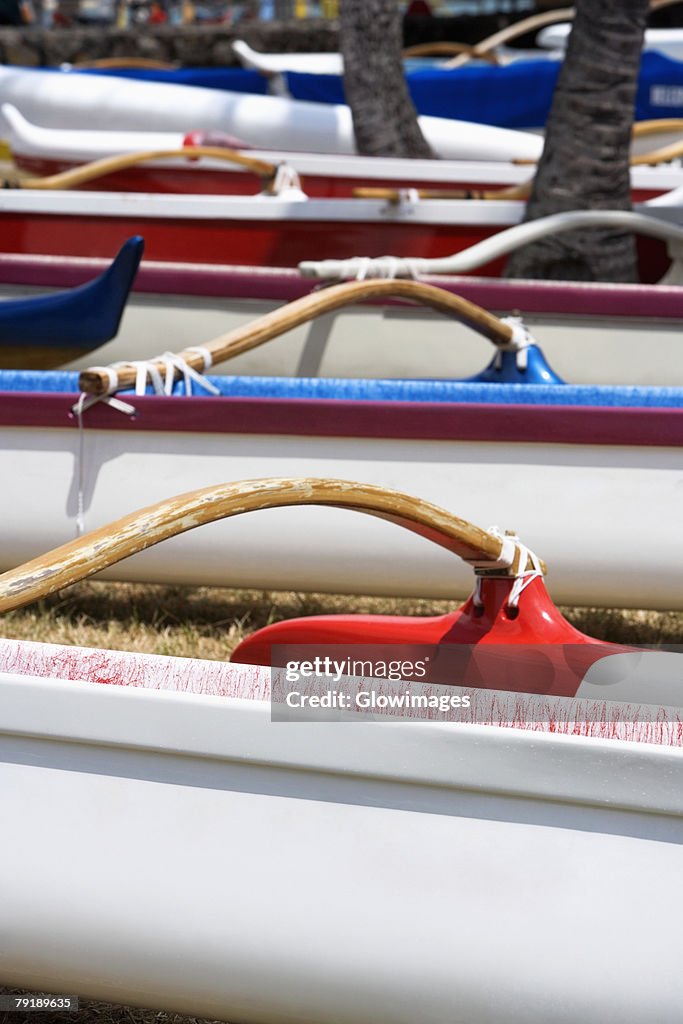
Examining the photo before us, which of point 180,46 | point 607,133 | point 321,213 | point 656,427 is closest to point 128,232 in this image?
point 321,213

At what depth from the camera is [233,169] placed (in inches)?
257

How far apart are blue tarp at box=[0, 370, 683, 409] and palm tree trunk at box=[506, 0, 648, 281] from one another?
1593mm

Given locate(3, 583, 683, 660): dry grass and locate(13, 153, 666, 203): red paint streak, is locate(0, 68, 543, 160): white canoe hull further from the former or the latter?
locate(3, 583, 683, 660): dry grass

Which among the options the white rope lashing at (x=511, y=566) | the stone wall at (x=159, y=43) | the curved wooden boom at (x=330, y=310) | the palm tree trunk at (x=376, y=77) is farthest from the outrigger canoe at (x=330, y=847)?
the stone wall at (x=159, y=43)

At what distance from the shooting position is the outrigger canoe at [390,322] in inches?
153

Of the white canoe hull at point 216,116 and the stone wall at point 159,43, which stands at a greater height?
the stone wall at point 159,43

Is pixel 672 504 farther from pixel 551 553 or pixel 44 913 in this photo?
pixel 44 913

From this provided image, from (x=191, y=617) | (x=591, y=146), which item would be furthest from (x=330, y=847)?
(x=591, y=146)

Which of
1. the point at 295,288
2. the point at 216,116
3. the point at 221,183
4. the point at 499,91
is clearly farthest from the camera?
the point at 499,91

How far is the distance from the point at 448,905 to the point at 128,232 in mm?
4288

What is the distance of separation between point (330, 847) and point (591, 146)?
397cm

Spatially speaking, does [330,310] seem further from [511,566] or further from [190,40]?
[190,40]

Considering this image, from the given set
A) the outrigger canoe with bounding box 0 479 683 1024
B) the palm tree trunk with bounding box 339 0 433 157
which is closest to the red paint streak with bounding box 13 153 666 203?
the palm tree trunk with bounding box 339 0 433 157

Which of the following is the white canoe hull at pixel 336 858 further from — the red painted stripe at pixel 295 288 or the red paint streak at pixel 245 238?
the red paint streak at pixel 245 238
